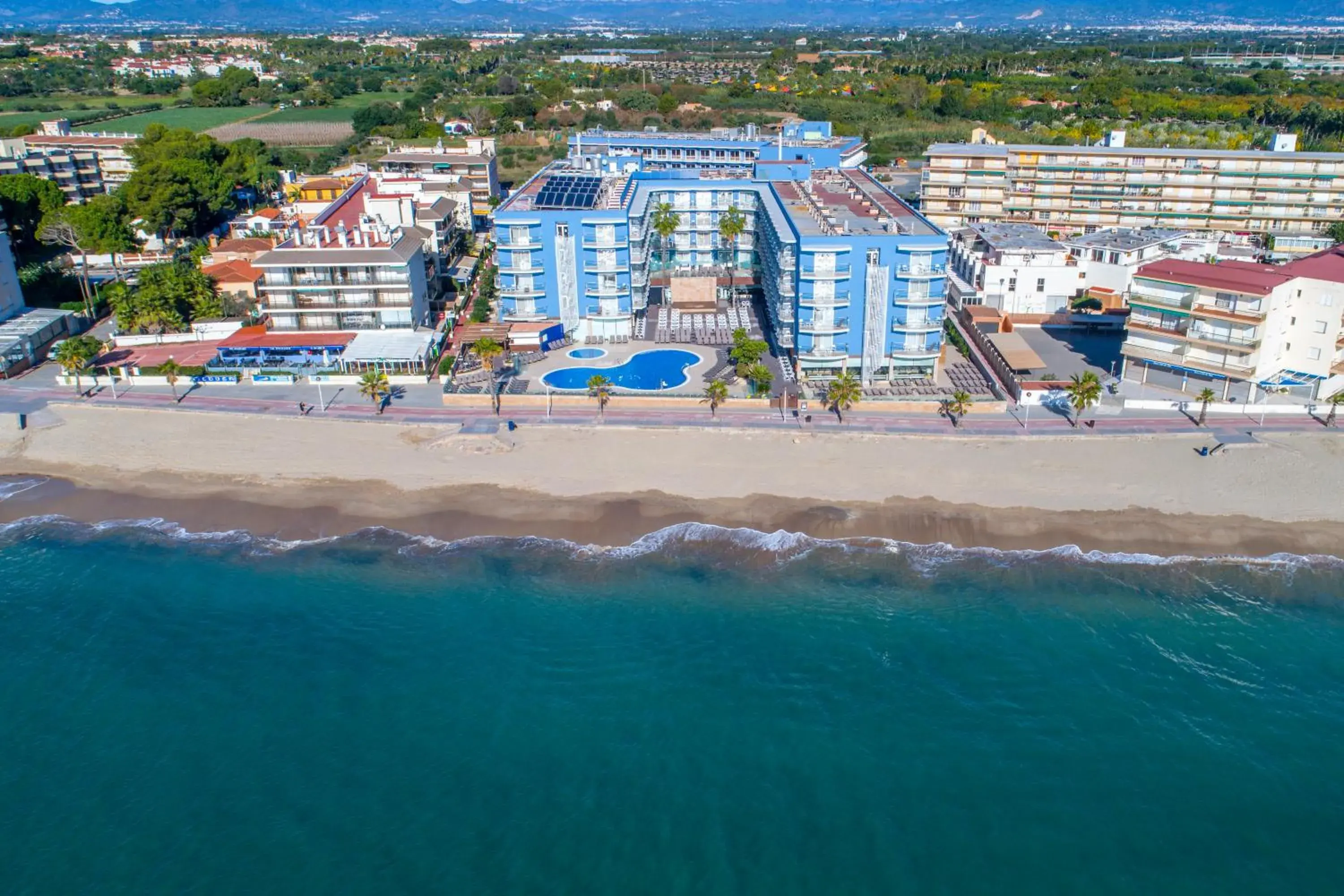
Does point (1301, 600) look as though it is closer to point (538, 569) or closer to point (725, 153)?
point (538, 569)

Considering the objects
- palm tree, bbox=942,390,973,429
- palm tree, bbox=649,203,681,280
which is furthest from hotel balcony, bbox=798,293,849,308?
palm tree, bbox=649,203,681,280

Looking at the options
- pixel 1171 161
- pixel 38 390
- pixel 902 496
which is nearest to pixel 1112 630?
pixel 902 496

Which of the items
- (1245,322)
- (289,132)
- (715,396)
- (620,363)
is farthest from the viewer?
(289,132)

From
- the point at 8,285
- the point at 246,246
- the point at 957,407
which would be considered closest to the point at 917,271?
the point at 957,407

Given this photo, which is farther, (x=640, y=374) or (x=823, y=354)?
(x=640, y=374)

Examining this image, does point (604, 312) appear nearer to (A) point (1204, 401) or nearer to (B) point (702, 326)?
(B) point (702, 326)

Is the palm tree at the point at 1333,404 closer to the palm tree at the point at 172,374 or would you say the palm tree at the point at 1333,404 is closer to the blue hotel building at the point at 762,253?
the blue hotel building at the point at 762,253

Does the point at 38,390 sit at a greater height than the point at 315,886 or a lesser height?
greater
